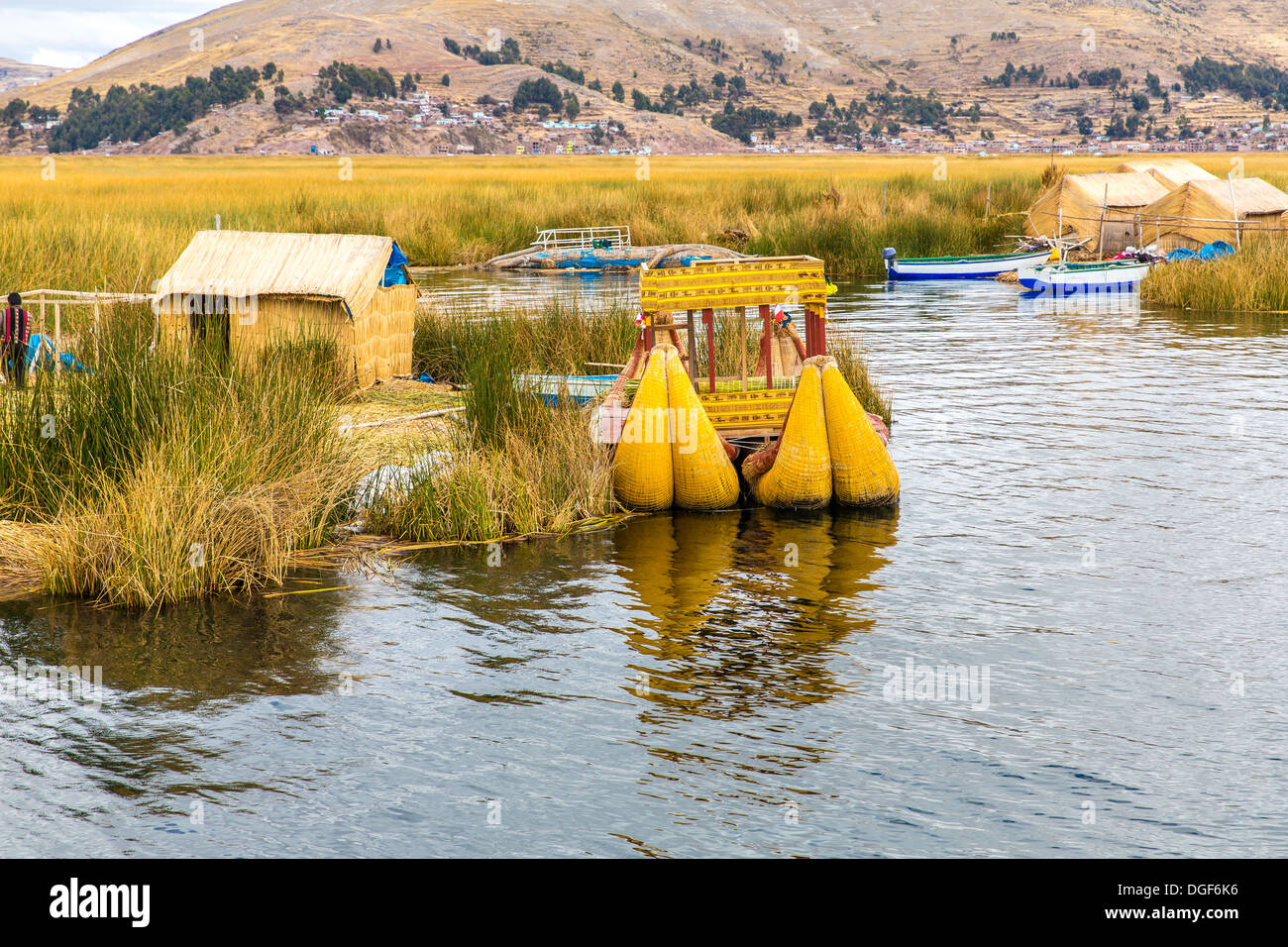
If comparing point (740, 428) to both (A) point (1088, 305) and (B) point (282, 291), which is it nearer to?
(B) point (282, 291)

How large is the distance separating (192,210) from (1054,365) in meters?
24.1

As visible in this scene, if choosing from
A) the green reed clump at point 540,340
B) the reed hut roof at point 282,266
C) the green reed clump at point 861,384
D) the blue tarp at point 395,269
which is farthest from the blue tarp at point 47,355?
the green reed clump at point 861,384

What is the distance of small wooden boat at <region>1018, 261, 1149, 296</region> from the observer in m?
31.5

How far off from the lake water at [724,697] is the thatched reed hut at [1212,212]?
2329 cm

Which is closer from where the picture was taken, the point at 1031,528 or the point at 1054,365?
the point at 1031,528

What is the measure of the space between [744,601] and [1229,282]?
22093 millimetres

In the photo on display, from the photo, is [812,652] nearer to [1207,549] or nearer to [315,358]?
[1207,549]

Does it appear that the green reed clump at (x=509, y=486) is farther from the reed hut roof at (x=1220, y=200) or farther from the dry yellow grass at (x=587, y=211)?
the reed hut roof at (x=1220, y=200)

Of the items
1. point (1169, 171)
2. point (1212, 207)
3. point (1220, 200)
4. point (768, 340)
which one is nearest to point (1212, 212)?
point (1212, 207)

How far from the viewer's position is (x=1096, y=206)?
36.4m
